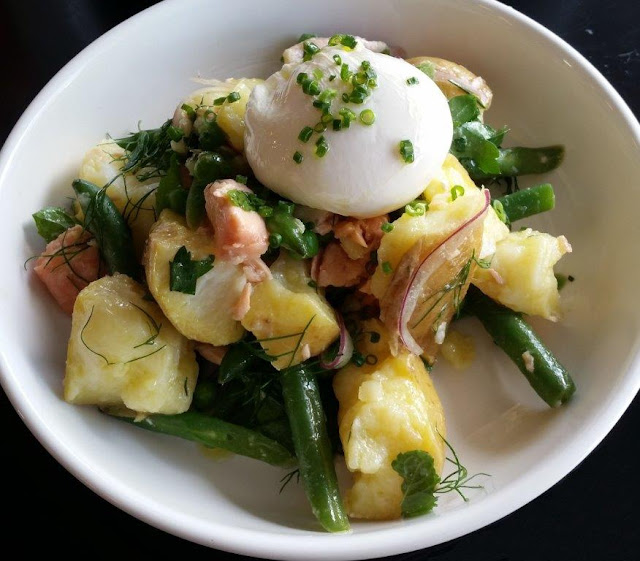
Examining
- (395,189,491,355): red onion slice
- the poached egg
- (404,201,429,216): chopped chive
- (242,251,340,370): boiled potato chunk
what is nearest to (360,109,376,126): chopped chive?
the poached egg

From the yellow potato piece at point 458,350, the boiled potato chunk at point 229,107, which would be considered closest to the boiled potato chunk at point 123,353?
the boiled potato chunk at point 229,107

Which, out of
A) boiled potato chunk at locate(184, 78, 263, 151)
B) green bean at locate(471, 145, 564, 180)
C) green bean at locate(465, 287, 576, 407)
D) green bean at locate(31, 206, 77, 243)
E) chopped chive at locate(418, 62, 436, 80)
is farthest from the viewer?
green bean at locate(471, 145, 564, 180)

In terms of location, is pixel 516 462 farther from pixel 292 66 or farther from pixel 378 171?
pixel 292 66

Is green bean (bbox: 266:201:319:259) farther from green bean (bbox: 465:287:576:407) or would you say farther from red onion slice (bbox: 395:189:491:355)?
green bean (bbox: 465:287:576:407)

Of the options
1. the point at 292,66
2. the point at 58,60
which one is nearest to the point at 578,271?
the point at 292,66

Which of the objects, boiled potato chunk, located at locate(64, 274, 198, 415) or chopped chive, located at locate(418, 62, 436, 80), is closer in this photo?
boiled potato chunk, located at locate(64, 274, 198, 415)
